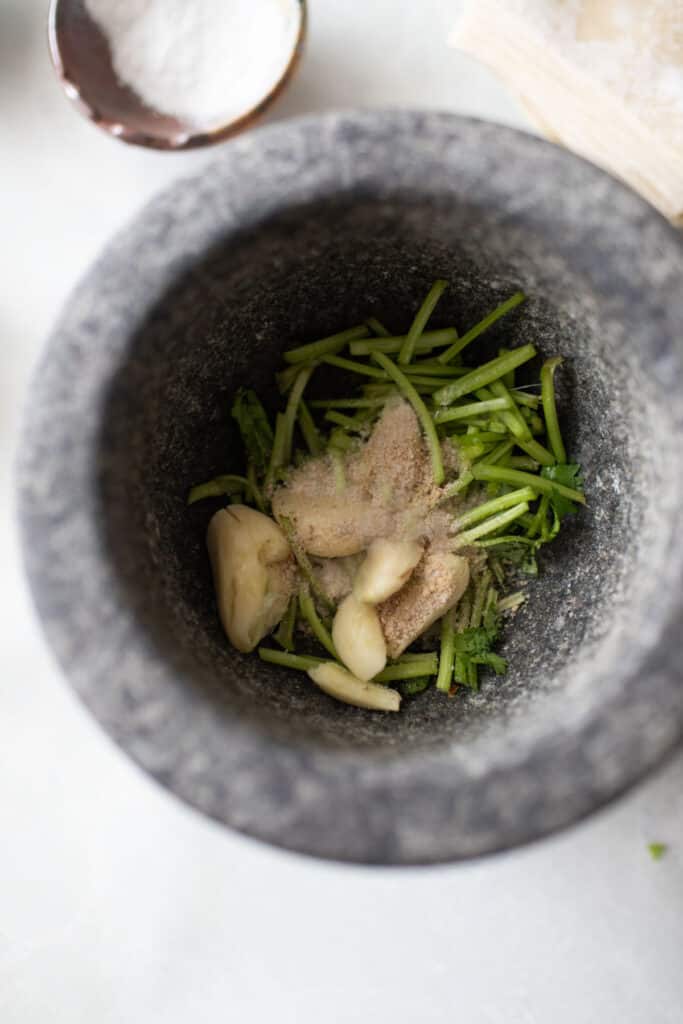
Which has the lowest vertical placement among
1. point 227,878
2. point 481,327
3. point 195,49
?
point 227,878

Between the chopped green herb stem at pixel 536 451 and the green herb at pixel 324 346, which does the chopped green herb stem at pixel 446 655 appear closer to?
the chopped green herb stem at pixel 536 451

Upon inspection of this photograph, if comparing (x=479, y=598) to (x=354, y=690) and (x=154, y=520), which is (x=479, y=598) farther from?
(x=154, y=520)

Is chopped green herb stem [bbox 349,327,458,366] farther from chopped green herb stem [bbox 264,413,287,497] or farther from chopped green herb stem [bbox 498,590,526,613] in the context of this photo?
chopped green herb stem [bbox 498,590,526,613]

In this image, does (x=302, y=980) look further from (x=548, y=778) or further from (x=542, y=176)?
(x=542, y=176)

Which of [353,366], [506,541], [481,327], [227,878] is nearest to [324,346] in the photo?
[353,366]

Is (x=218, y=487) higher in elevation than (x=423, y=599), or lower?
higher
